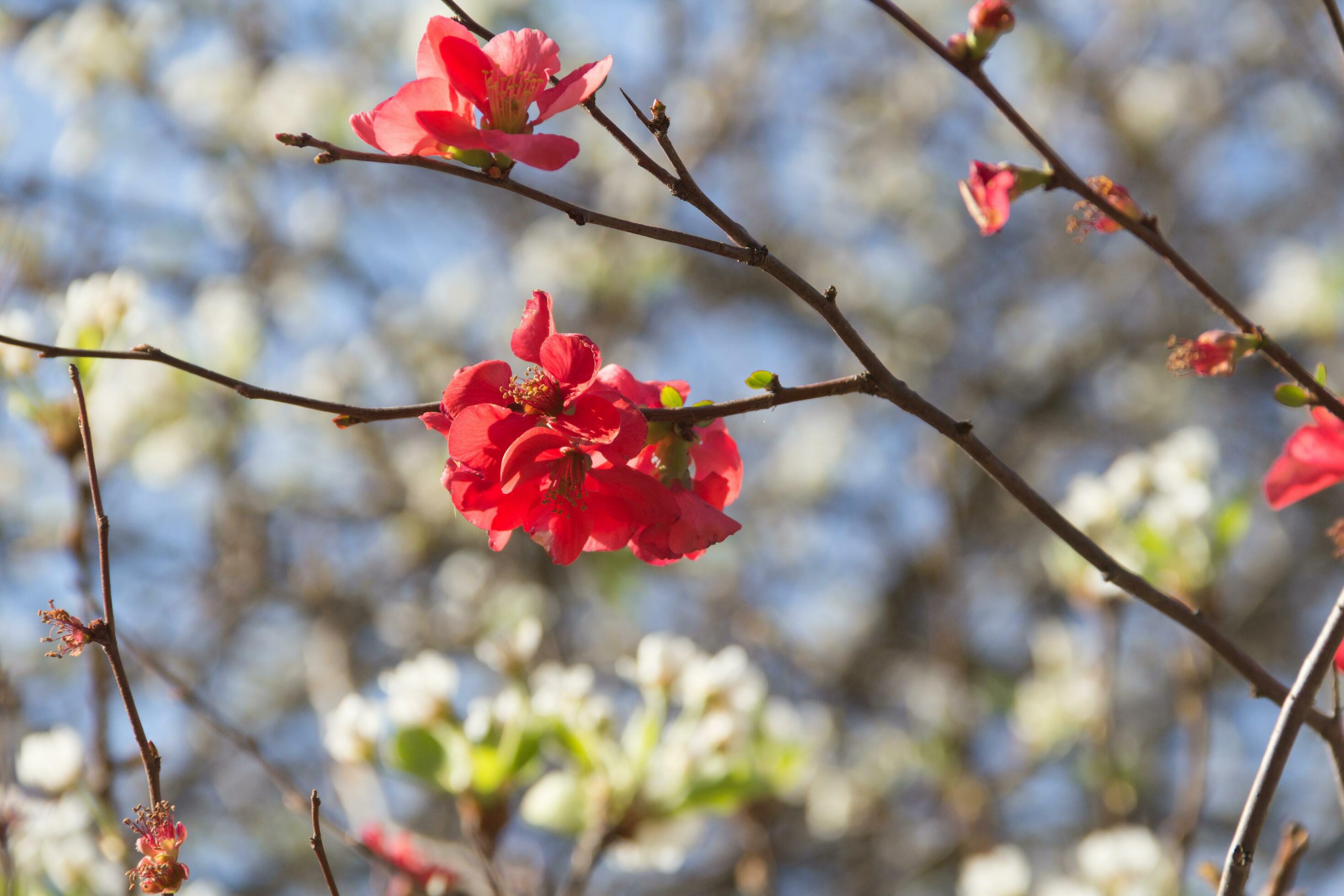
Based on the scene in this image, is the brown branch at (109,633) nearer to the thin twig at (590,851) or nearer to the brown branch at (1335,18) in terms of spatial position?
the thin twig at (590,851)

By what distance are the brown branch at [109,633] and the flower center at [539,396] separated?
1.08 feet

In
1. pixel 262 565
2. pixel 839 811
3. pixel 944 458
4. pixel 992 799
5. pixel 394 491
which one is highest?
pixel 394 491

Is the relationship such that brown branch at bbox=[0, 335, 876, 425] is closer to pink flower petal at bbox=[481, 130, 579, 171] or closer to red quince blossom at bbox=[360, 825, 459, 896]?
pink flower petal at bbox=[481, 130, 579, 171]

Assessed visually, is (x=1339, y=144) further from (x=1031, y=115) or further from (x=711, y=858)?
(x=711, y=858)

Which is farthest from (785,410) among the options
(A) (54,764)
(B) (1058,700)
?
(A) (54,764)

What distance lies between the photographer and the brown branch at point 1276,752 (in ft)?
2.79

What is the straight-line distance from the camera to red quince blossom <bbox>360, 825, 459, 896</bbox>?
1646mm

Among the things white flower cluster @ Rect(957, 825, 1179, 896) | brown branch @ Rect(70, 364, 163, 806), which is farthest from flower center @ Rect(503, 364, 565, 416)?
white flower cluster @ Rect(957, 825, 1179, 896)

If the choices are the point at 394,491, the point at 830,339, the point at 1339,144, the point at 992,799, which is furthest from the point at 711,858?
the point at 1339,144

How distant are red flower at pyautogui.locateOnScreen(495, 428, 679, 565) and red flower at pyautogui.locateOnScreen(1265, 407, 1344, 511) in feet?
2.15

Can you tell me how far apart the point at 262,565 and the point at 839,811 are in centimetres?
248

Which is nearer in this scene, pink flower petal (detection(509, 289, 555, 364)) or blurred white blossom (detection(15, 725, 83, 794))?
pink flower petal (detection(509, 289, 555, 364))

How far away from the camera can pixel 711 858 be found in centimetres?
460

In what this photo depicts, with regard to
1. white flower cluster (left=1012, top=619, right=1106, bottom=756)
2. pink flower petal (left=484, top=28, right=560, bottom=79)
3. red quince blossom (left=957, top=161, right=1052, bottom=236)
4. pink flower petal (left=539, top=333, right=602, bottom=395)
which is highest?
white flower cluster (left=1012, top=619, right=1106, bottom=756)
